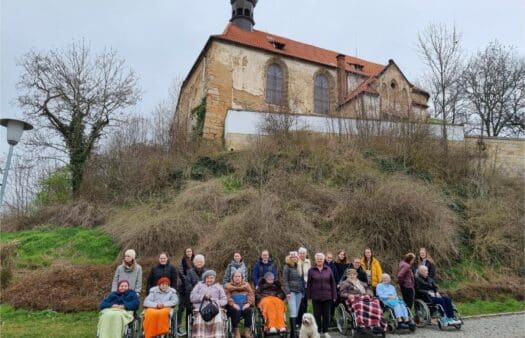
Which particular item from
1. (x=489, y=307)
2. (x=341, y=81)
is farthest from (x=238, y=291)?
(x=341, y=81)

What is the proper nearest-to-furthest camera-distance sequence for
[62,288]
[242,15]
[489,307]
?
[489,307], [62,288], [242,15]

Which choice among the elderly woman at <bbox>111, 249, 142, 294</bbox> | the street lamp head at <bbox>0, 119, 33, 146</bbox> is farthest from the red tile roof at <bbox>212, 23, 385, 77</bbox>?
the elderly woman at <bbox>111, 249, 142, 294</bbox>

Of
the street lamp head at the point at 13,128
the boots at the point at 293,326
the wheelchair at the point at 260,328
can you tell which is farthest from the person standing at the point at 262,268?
the street lamp head at the point at 13,128

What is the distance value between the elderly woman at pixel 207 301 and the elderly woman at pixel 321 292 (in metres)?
1.62

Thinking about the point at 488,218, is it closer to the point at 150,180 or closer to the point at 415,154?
the point at 415,154

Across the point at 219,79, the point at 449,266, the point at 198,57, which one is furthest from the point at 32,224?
the point at 449,266

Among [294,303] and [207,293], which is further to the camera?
[294,303]

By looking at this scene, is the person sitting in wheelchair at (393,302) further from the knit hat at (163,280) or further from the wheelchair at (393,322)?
the knit hat at (163,280)

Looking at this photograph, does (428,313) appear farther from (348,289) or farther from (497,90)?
(497,90)

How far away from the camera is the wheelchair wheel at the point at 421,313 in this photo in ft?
25.8

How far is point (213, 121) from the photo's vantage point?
24031mm

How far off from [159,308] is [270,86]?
2211 cm

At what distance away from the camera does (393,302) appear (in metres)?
7.53

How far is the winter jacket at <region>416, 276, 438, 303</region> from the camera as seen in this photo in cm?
816
